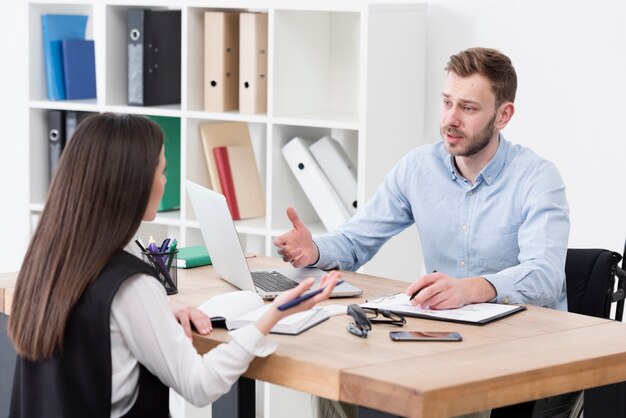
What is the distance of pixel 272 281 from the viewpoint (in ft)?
8.45

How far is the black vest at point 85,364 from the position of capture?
191cm

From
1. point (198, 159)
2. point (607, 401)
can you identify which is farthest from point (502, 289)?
point (198, 159)

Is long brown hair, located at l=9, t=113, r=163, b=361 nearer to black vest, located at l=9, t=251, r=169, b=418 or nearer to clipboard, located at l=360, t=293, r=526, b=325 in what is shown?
black vest, located at l=9, t=251, r=169, b=418

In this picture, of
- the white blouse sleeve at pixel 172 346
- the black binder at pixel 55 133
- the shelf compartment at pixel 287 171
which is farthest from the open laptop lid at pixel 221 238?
the black binder at pixel 55 133

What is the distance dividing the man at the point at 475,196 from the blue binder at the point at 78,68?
171cm

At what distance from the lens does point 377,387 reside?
1792 millimetres

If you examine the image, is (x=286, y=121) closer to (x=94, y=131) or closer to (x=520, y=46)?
(x=520, y=46)

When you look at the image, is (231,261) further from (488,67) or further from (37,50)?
(37,50)

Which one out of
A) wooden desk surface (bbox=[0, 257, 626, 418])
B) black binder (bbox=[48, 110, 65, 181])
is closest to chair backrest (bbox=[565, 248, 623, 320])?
wooden desk surface (bbox=[0, 257, 626, 418])

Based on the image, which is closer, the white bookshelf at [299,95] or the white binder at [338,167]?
the white bookshelf at [299,95]

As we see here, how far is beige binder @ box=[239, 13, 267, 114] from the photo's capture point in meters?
3.72

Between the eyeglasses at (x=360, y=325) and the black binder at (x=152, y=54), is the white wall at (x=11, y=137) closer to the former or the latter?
the black binder at (x=152, y=54)

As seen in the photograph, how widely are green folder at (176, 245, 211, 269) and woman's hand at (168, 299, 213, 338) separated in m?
0.58

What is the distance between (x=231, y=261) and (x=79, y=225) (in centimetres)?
62
